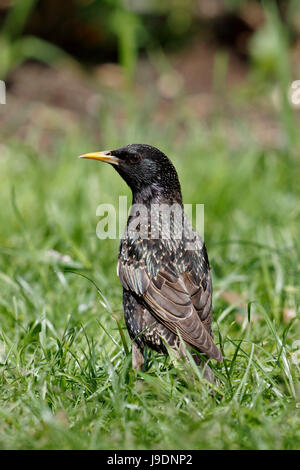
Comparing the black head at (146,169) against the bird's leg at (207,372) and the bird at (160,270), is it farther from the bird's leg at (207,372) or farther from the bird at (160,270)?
the bird's leg at (207,372)

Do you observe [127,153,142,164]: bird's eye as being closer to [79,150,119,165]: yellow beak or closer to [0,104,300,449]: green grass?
[79,150,119,165]: yellow beak

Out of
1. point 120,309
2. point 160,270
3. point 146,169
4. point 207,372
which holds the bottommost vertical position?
point 207,372

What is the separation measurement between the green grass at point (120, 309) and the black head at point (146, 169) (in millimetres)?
567

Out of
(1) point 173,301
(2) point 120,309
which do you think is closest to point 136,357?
(1) point 173,301

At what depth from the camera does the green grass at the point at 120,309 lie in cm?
256

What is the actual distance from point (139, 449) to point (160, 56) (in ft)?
22.3

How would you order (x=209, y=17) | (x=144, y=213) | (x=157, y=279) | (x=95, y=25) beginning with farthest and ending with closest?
1. (x=209, y=17)
2. (x=95, y=25)
3. (x=144, y=213)
4. (x=157, y=279)

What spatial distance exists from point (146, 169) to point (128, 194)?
6.35 feet

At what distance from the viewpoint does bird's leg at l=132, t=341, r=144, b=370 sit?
3.04 meters

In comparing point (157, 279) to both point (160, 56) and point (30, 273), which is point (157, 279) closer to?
point (30, 273)

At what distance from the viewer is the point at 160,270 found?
3217 mm

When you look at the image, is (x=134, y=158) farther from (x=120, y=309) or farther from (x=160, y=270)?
(x=120, y=309)

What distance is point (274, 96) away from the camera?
8.07 metres
